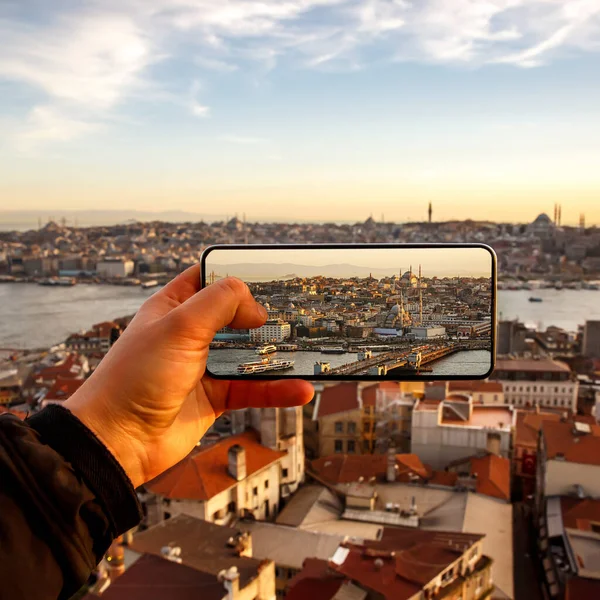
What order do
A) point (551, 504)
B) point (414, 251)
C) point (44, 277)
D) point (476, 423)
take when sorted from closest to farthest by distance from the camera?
point (414, 251), point (551, 504), point (476, 423), point (44, 277)

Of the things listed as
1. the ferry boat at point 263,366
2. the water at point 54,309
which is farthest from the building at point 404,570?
the water at point 54,309

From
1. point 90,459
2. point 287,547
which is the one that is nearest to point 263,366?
point 90,459

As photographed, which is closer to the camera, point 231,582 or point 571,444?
point 231,582

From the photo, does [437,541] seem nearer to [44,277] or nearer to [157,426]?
[157,426]

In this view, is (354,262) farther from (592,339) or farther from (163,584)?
(592,339)

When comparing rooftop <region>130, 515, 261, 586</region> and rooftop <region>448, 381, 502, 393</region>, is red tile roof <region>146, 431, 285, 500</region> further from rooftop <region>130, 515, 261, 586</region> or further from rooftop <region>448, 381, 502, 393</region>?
rooftop <region>448, 381, 502, 393</region>

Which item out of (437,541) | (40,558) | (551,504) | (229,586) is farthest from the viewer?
(551,504)

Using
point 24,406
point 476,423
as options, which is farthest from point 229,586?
point 24,406
